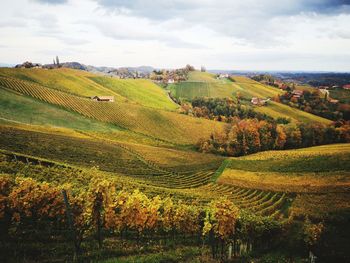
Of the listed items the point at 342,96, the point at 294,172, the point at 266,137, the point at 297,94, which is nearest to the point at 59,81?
the point at 266,137

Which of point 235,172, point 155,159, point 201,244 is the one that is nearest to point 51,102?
point 155,159

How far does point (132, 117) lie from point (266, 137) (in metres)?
52.7

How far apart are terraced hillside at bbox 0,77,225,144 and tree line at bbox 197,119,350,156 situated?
481 inches

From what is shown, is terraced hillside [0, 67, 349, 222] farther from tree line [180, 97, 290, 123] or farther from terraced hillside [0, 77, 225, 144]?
tree line [180, 97, 290, 123]

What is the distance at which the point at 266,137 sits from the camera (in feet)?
345

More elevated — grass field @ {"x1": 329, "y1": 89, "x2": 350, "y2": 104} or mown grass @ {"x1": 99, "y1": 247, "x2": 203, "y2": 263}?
grass field @ {"x1": 329, "y1": 89, "x2": 350, "y2": 104}

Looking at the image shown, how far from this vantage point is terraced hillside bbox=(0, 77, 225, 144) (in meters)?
116

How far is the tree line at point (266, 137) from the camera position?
102688 millimetres

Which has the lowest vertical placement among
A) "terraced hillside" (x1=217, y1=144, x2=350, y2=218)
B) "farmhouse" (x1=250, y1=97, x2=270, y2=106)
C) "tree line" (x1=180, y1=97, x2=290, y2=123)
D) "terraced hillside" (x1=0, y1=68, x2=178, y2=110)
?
"terraced hillside" (x1=217, y1=144, x2=350, y2=218)

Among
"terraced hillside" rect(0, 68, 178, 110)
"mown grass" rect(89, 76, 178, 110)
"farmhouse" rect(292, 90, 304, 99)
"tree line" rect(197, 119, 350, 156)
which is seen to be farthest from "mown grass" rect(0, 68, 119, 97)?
"farmhouse" rect(292, 90, 304, 99)

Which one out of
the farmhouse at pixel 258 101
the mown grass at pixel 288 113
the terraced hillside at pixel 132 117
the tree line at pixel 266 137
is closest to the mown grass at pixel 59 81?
the terraced hillside at pixel 132 117

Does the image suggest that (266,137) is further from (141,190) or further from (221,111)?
(141,190)

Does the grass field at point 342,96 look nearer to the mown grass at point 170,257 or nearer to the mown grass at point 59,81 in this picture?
the mown grass at point 59,81

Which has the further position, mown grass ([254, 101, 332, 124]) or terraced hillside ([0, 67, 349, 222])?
mown grass ([254, 101, 332, 124])
